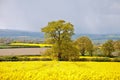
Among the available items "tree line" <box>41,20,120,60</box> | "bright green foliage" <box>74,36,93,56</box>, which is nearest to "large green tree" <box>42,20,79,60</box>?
"tree line" <box>41,20,120,60</box>

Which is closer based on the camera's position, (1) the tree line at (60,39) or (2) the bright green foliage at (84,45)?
(1) the tree line at (60,39)

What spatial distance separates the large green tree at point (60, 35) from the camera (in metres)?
71.2

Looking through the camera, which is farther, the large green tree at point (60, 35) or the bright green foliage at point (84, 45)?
the bright green foliage at point (84, 45)

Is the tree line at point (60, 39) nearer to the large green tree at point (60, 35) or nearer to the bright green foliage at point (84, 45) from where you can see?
the large green tree at point (60, 35)

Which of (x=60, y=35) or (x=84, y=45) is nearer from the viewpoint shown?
(x=60, y=35)

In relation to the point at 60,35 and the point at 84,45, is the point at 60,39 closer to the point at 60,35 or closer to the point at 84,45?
the point at 60,35

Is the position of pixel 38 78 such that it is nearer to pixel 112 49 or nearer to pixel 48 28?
pixel 48 28

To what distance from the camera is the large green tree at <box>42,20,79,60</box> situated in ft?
234

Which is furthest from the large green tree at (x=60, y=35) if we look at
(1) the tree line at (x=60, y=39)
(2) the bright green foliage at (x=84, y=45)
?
(2) the bright green foliage at (x=84, y=45)

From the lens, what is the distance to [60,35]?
7256 centimetres

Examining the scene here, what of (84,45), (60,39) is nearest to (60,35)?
(60,39)

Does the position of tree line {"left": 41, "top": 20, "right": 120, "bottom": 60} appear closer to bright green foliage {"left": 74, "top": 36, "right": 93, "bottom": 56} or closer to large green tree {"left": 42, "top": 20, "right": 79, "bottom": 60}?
large green tree {"left": 42, "top": 20, "right": 79, "bottom": 60}

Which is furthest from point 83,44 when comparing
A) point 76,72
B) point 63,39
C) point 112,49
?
point 76,72

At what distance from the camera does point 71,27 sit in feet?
236
